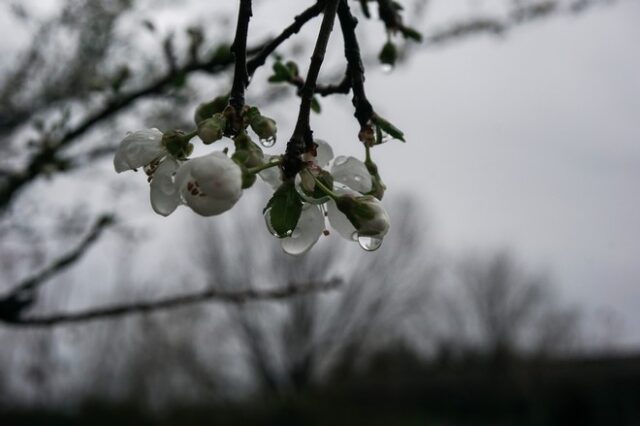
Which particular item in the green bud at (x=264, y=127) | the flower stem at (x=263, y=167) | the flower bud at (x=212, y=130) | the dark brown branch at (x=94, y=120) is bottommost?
the flower stem at (x=263, y=167)

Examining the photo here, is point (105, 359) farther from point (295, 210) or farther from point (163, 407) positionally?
point (295, 210)

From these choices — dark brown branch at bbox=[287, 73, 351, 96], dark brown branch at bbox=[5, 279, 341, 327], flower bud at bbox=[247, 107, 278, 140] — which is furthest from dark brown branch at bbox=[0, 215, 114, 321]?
flower bud at bbox=[247, 107, 278, 140]

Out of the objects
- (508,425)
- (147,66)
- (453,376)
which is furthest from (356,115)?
(453,376)

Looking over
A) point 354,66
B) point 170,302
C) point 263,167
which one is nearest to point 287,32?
point 354,66

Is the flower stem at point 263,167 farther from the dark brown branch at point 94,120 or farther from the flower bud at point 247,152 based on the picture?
the dark brown branch at point 94,120

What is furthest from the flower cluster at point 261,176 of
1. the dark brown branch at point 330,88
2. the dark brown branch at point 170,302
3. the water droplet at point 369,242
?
the dark brown branch at point 170,302

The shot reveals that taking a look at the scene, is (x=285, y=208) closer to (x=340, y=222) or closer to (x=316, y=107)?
(x=340, y=222)
